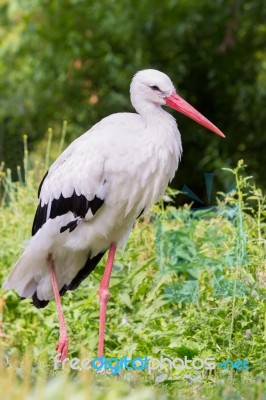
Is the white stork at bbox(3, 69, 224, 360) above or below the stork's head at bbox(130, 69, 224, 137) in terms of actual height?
below

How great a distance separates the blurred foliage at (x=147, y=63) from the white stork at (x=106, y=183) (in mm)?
6003

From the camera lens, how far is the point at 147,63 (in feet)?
41.1

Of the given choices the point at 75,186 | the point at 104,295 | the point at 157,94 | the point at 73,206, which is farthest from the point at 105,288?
the point at 157,94

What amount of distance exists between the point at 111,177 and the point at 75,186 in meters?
0.21

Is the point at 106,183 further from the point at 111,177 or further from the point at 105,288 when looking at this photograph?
the point at 105,288

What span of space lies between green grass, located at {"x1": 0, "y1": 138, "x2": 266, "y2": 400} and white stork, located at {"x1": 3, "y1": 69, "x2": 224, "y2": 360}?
1.12ft

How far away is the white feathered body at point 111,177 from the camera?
531 centimetres

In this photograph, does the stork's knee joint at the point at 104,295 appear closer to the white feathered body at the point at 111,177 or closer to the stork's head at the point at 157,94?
the white feathered body at the point at 111,177

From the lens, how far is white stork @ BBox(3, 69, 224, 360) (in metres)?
5.32

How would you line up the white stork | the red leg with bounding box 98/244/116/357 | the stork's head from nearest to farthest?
the white stork, the stork's head, the red leg with bounding box 98/244/116/357

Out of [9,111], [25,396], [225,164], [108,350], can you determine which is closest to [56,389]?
[25,396]

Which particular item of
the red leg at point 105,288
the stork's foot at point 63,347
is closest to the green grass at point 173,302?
the stork's foot at point 63,347

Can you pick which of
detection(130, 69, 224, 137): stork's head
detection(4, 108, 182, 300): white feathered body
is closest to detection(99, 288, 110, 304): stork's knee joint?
detection(4, 108, 182, 300): white feathered body

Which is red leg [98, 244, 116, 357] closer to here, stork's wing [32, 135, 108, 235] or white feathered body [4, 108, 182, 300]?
white feathered body [4, 108, 182, 300]
